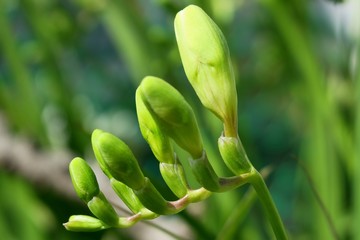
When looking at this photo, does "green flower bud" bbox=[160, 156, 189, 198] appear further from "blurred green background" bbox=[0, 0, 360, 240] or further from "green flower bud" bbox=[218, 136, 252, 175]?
"blurred green background" bbox=[0, 0, 360, 240]

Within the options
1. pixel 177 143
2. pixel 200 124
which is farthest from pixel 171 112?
pixel 200 124

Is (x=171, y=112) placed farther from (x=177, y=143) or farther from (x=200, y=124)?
(x=200, y=124)

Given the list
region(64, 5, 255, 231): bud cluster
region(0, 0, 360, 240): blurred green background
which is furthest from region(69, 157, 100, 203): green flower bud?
region(0, 0, 360, 240): blurred green background

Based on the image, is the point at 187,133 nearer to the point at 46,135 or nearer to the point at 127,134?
the point at 46,135

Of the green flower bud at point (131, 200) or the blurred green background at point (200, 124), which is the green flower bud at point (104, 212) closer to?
the green flower bud at point (131, 200)

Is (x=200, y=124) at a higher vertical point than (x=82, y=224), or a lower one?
lower
